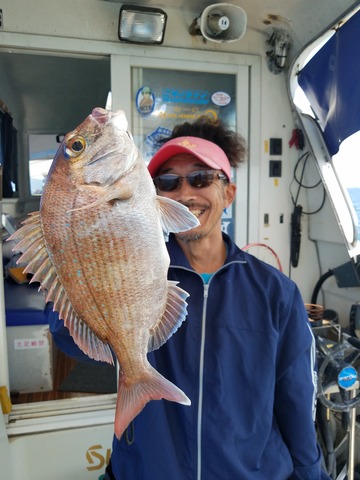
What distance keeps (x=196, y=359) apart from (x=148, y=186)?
2.29ft

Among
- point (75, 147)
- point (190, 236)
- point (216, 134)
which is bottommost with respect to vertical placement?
point (190, 236)

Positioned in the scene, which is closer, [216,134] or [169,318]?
[169,318]

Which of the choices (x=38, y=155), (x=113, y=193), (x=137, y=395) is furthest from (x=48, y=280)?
(x=38, y=155)

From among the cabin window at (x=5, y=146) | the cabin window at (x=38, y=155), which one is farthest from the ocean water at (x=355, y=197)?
the cabin window at (x=38, y=155)

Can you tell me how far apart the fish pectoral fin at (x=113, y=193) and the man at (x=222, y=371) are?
0.40m

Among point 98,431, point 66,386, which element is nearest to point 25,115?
point 66,386

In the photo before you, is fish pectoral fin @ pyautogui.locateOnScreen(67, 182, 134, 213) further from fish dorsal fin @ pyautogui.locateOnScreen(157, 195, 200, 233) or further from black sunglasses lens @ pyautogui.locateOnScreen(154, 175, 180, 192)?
black sunglasses lens @ pyautogui.locateOnScreen(154, 175, 180, 192)

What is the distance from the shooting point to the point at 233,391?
132 cm

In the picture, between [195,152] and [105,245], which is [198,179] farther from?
[105,245]

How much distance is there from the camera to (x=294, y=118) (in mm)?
3473

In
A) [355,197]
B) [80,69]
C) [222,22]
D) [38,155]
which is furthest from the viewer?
[38,155]

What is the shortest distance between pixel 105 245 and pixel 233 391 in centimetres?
77

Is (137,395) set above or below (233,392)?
above

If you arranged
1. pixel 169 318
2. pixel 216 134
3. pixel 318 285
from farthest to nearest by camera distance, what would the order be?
1. pixel 318 285
2. pixel 216 134
3. pixel 169 318
